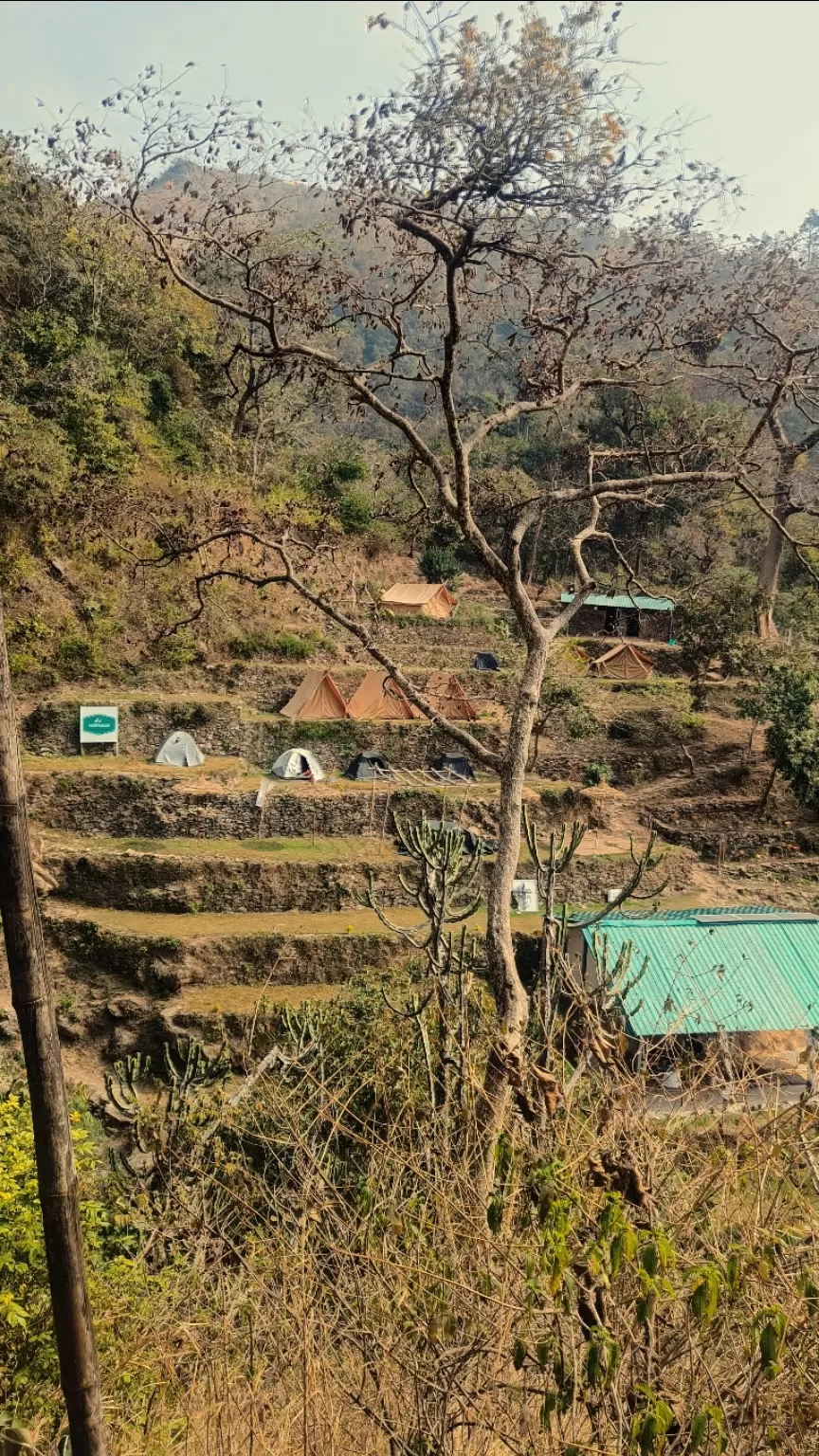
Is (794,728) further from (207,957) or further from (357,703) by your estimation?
(207,957)

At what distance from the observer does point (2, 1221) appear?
3793 millimetres

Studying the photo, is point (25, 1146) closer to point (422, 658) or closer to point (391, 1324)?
point (391, 1324)

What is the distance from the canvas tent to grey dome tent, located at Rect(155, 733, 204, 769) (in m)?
1.36

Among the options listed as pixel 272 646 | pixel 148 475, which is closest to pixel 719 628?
pixel 272 646

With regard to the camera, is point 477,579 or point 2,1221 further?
point 477,579

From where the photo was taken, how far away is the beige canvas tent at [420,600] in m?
23.4

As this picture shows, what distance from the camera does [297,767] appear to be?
56.3 feet

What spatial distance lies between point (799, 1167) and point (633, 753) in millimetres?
17197

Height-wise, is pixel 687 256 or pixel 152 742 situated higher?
pixel 687 256

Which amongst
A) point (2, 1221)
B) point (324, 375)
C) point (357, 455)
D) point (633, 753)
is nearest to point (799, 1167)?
point (2, 1221)

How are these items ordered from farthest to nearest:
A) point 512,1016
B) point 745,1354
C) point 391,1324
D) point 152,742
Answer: point 152,742 < point 512,1016 < point 391,1324 < point 745,1354

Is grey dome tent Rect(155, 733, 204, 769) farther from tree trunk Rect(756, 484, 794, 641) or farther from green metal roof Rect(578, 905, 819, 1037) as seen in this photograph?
tree trunk Rect(756, 484, 794, 641)

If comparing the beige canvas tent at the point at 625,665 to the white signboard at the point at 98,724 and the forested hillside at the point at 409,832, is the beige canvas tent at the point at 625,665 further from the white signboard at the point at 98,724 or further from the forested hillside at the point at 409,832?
the white signboard at the point at 98,724

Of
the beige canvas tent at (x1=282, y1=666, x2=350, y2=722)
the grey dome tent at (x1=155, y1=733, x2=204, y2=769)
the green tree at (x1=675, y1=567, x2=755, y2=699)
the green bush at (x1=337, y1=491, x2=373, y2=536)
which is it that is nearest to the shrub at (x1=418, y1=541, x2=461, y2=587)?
the green bush at (x1=337, y1=491, x2=373, y2=536)
